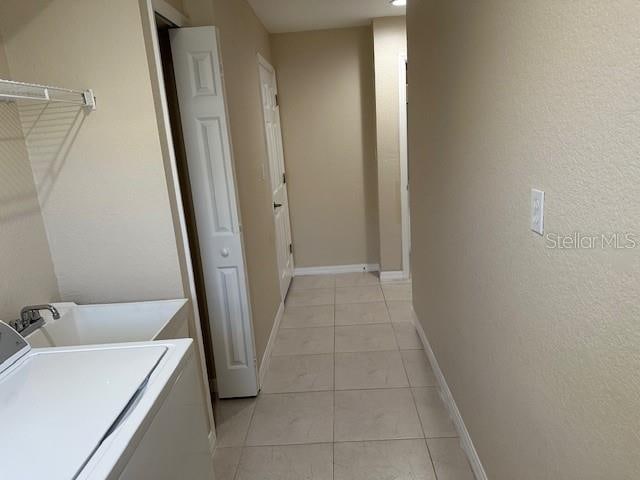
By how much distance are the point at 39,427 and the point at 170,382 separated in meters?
0.29

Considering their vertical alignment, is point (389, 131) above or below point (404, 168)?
above

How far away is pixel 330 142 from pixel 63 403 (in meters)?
3.59

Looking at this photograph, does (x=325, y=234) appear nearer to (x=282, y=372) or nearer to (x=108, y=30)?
(x=282, y=372)

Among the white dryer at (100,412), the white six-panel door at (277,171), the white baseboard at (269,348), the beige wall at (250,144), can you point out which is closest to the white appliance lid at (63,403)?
the white dryer at (100,412)

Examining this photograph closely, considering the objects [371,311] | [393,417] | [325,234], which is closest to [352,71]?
[325,234]

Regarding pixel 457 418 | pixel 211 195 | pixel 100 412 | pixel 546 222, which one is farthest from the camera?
pixel 211 195

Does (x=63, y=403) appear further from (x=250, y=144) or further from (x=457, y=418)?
(x=250, y=144)

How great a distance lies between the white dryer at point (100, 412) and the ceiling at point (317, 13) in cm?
269

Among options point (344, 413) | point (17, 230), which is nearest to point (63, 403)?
point (17, 230)

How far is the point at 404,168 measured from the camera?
3.98m

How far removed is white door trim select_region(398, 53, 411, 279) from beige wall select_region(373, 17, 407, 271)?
3 centimetres

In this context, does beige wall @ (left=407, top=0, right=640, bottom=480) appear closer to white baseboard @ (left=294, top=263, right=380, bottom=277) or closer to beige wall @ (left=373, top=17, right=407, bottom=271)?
beige wall @ (left=373, top=17, right=407, bottom=271)

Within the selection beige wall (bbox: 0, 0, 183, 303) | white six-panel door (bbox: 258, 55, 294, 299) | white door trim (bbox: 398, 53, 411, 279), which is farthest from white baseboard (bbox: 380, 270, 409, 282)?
beige wall (bbox: 0, 0, 183, 303)

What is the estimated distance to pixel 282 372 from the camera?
2.76 meters
